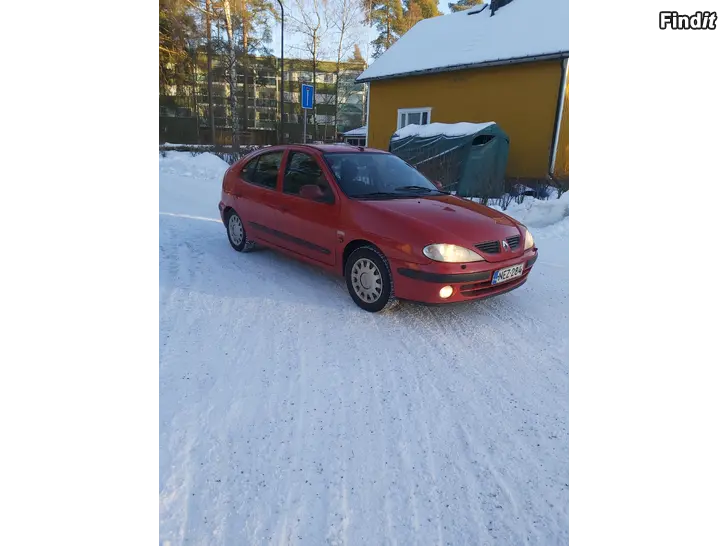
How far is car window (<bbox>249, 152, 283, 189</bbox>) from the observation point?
5.19 metres

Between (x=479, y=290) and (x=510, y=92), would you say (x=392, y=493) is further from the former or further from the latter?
(x=510, y=92)

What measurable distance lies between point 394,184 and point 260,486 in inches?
135

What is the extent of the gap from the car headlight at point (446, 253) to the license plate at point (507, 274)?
13.4 inches

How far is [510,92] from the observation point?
13125mm

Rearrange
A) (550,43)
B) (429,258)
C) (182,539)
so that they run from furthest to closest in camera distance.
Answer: (550,43)
(429,258)
(182,539)

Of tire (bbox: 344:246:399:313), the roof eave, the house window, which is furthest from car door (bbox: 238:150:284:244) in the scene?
the house window

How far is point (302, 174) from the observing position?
486cm

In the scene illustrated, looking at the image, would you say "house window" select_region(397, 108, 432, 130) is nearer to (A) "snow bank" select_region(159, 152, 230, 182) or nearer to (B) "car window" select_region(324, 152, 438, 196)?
(A) "snow bank" select_region(159, 152, 230, 182)

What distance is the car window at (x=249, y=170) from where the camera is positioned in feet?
18.4

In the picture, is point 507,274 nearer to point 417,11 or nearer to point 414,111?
point 414,111

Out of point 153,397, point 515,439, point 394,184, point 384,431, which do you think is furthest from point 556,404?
point 394,184

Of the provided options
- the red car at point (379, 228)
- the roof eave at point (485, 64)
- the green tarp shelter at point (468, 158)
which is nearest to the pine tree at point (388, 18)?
the roof eave at point (485, 64)

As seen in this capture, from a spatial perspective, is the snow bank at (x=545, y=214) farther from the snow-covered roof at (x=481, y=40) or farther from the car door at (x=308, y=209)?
the snow-covered roof at (x=481, y=40)
